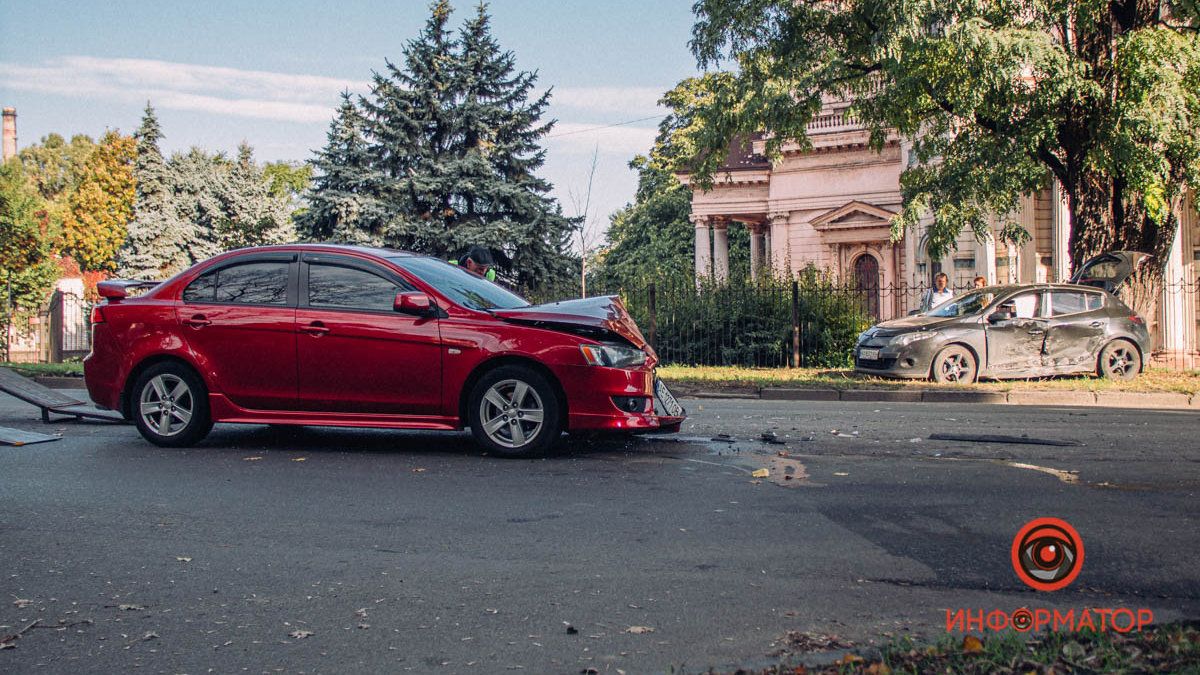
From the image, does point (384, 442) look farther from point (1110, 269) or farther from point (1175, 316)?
point (1175, 316)

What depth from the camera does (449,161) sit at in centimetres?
3734

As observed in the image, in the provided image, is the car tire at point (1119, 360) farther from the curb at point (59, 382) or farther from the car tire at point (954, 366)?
the curb at point (59, 382)

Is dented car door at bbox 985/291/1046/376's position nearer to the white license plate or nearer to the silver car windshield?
the silver car windshield

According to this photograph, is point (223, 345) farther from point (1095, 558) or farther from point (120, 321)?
point (1095, 558)

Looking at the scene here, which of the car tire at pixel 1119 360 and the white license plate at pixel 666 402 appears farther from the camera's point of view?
the car tire at pixel 1119 360

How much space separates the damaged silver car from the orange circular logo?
11.2 metres

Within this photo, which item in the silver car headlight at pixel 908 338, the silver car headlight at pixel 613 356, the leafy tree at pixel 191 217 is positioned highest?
the leafy tree at pixel 191 217

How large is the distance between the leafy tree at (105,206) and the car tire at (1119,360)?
6543 centimetres

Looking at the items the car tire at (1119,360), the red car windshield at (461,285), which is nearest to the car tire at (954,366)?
the car tire at (1119,360)

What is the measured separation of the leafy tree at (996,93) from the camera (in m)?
15.8

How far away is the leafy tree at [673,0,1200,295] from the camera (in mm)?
15781

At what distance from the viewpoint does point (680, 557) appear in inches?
198

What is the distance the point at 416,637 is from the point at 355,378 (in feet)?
14.6

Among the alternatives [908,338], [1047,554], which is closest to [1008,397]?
[908,338]
